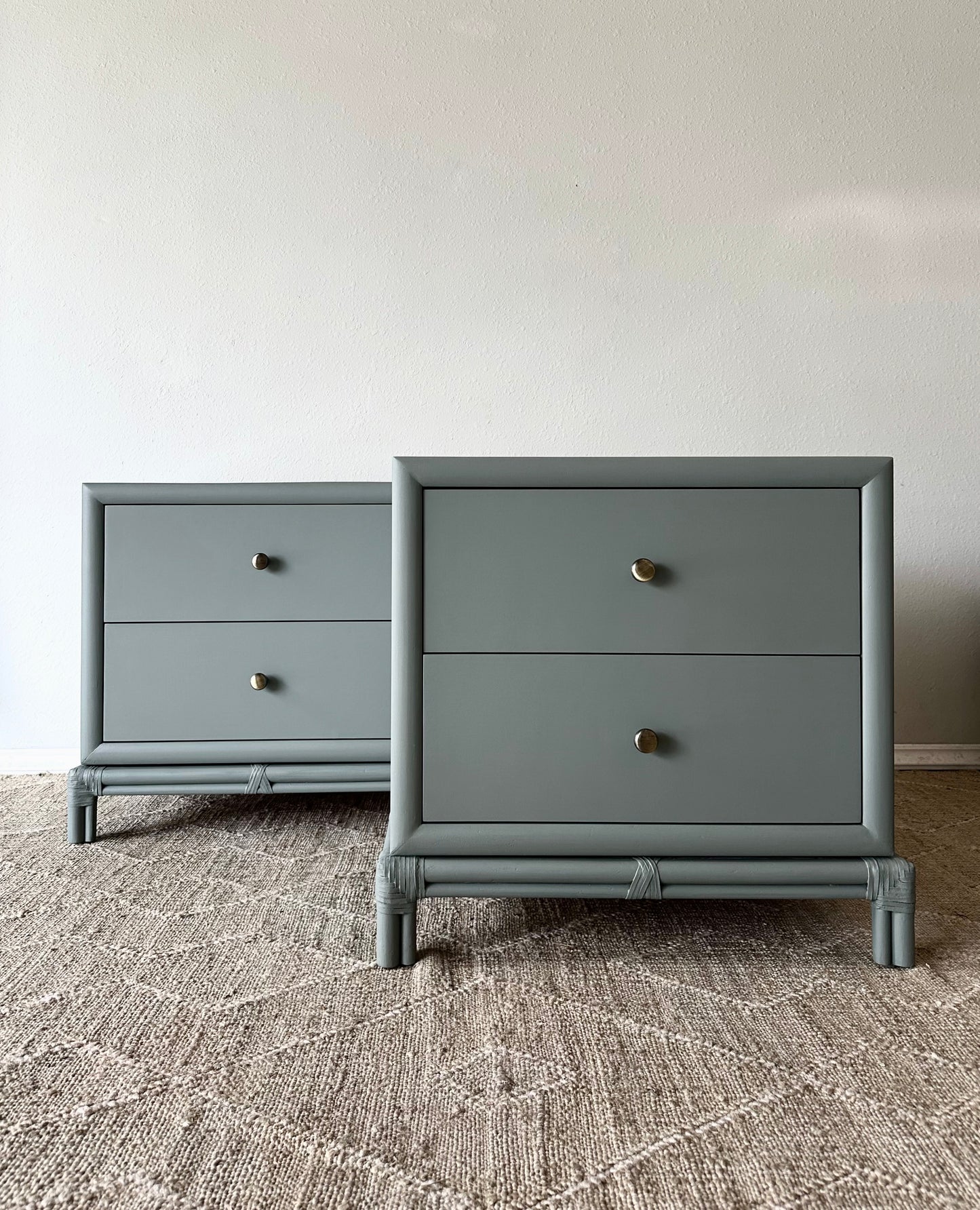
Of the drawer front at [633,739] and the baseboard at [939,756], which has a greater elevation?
the drawer front at [633,739]

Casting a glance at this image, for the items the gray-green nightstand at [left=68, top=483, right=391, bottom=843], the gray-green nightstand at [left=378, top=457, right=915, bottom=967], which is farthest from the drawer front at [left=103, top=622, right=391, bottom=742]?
the gray-green nightstand at [left=378, top=457, right=915, bottom=967]

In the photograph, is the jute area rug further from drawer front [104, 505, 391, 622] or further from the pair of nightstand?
drawer front [104, 505, 391, 622]

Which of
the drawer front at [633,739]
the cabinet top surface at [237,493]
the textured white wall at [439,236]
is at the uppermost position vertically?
the textured white wall at [439,236]

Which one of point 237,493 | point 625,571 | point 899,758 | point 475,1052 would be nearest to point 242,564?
point 237,493

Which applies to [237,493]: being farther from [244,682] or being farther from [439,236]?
[439,236]

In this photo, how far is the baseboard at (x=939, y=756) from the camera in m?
1.70

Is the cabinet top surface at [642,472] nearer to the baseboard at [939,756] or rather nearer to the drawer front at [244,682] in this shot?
the drawer front at [244,682]

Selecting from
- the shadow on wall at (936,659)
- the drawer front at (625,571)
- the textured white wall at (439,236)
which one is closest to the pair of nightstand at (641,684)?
the drawer front at (625,571)

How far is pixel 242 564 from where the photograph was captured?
4.08 feet

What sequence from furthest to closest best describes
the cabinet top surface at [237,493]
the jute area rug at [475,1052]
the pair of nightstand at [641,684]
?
the cabinet top surface at [237,493]
the pair of nightstand at [641,684]
the jute area rug at [475,1052]

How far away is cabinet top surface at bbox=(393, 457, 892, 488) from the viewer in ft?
2.74

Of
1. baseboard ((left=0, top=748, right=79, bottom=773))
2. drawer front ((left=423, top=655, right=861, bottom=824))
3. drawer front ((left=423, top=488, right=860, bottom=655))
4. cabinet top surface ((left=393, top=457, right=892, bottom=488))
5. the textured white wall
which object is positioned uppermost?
the textured white wall

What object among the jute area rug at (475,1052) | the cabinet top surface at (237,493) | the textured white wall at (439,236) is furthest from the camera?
the textured white wall at (439,236)

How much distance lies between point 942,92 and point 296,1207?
2.18 m
